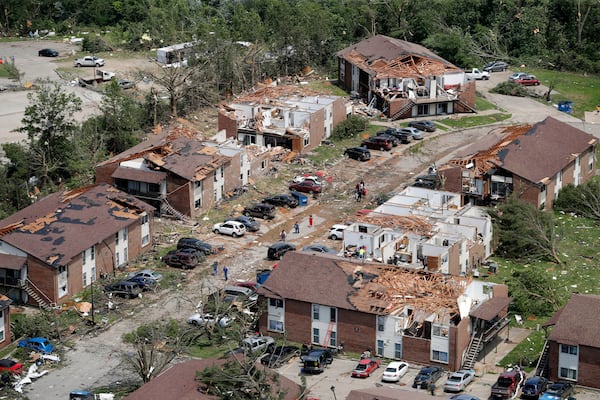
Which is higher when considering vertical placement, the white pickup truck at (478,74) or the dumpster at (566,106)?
the white pickup truck at (478,74)

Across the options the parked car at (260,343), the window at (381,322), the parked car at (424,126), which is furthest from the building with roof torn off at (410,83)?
the parked car at (260,343)

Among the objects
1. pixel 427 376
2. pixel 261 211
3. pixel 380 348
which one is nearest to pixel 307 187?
pixel 261 211

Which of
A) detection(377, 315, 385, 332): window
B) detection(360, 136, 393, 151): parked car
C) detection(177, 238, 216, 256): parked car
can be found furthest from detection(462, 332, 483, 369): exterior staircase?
detection(360, 136, 393, 151): parked car

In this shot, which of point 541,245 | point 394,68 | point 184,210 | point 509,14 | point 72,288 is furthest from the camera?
point 509,14

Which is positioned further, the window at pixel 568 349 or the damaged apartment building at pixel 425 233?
the damaged apartment building at pixel 425 233

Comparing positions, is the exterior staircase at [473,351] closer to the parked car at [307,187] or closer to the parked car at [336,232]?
the parked car at [336,232]

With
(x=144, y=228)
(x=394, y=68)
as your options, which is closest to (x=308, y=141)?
(x=394, y=68)

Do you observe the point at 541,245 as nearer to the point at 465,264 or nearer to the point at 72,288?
the point at 465,264
